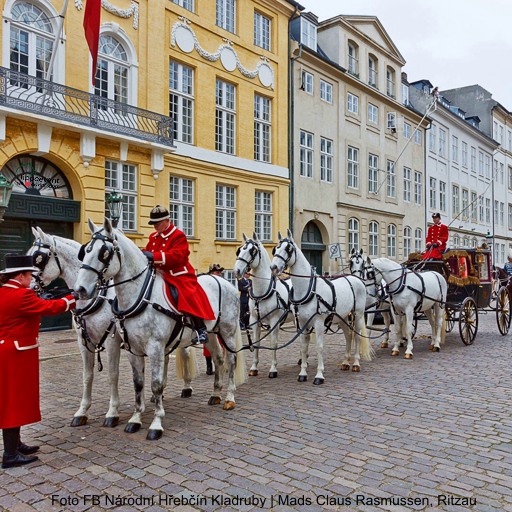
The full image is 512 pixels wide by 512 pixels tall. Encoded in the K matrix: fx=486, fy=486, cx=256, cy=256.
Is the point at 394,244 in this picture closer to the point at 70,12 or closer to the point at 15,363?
the point at 70,12

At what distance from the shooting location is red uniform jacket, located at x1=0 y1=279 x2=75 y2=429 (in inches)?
166

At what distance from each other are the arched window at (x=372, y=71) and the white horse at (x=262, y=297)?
855 inches

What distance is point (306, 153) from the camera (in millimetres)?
22078

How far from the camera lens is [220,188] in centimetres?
1825

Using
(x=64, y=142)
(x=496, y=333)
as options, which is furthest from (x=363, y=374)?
(x=64, y=142)

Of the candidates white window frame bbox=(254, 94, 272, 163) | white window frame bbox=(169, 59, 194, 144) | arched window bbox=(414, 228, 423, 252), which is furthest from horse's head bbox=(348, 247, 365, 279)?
arched window bbox=(414, 228, 423, 252)

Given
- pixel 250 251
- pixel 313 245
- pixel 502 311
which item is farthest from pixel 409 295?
pixel 313 245

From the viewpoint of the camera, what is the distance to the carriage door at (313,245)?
22.4 metres

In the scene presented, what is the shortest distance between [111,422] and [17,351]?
1643 mm

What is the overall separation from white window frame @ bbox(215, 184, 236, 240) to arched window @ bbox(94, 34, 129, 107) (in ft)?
15.8

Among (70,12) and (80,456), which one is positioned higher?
(70,12)

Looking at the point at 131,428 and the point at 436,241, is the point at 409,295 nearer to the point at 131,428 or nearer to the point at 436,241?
the point at 436,241

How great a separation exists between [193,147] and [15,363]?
1347cm

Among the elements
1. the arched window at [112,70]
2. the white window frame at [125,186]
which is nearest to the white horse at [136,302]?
the white window frame at [125,186]
